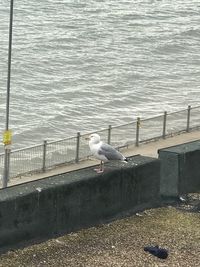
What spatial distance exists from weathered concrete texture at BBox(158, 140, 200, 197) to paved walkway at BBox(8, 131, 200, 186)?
4267mm

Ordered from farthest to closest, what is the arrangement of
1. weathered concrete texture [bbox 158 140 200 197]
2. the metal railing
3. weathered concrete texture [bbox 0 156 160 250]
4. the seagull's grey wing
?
the metal railing < weathered concrete texture [bbox 158 140 200 197] < the seagull's grey wing < weathered concrete texture [bbox 0 156 160 250]

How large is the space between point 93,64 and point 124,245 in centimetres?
3645

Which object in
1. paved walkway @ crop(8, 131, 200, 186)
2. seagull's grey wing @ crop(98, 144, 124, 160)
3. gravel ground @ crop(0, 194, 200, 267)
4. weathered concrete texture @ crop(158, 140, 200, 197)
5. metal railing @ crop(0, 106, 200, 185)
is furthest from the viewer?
metal railing @ crop(0, 106, 200, 185)

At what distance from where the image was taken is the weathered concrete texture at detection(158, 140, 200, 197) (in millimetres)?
14805

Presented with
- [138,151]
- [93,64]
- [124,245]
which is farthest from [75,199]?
[93,64]

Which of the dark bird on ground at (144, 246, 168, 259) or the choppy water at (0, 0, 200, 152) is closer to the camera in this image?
the dark bird on ground at (144, 246, 168, 259)

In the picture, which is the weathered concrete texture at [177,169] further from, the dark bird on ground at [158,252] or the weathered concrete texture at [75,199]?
the dark bird on ground at [158,252]

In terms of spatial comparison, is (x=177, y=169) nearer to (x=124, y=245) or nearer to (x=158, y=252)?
(x=124, y=245)

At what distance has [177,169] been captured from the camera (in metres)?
14.8

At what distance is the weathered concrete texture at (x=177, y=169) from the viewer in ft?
48.6

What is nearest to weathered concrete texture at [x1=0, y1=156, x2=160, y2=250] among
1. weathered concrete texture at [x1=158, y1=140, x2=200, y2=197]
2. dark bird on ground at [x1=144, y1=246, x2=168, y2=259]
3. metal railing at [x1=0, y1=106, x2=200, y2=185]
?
weathered concrete texture at [x1=158, y1=140, x2=200, y2=197]

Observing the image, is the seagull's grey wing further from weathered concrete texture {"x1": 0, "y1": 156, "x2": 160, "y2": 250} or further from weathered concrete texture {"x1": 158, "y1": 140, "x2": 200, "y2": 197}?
weathered concrete texture {"x1": 158, "y1": 140, "x2": 200, "y2": 197}

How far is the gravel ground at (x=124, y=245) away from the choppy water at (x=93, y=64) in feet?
49.0

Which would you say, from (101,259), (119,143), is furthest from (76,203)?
(119,143)
